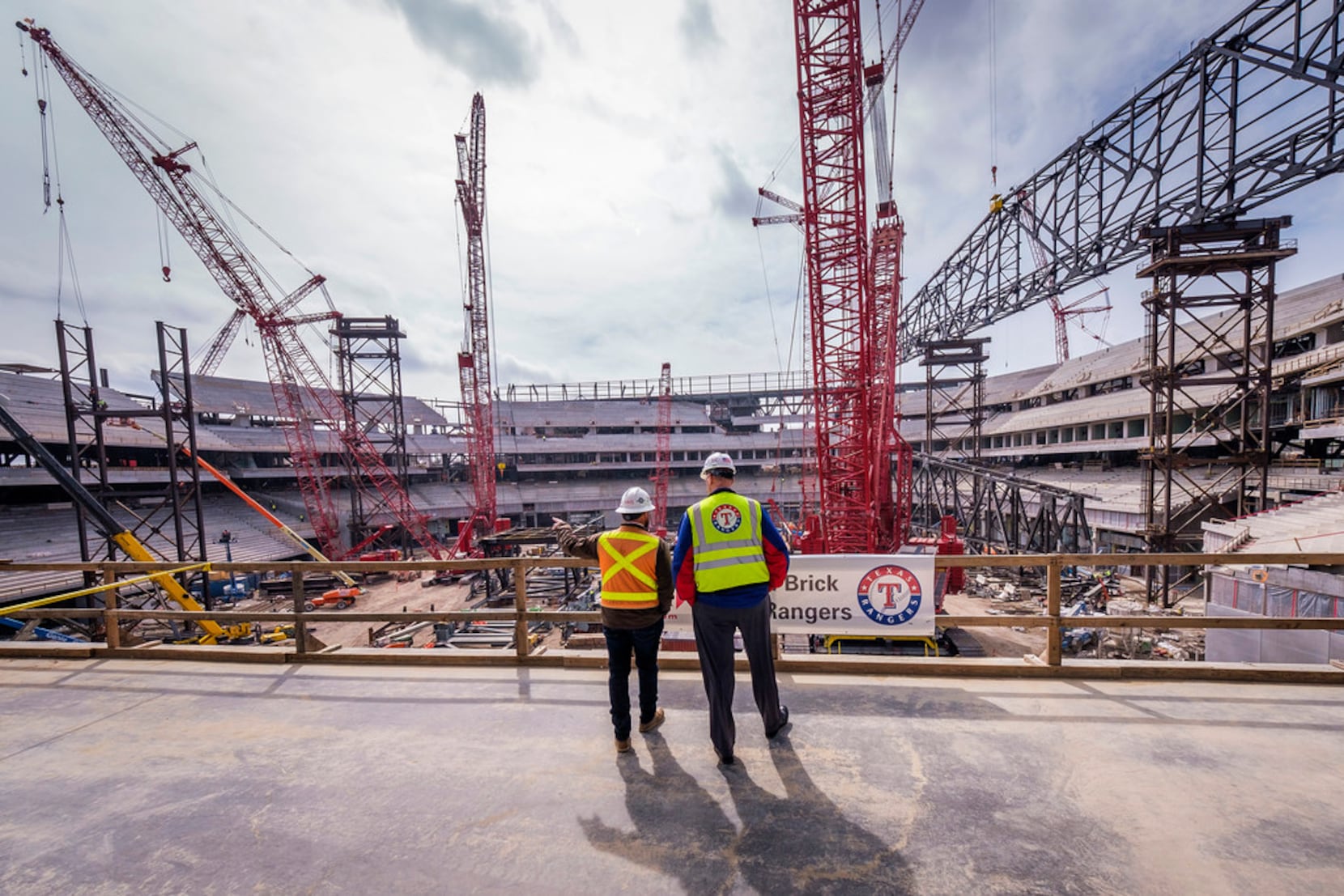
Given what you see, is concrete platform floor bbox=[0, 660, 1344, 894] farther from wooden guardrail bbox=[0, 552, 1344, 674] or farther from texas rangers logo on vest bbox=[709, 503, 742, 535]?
texas rangers logo on vest bbox=[709, 503, 742, 535]

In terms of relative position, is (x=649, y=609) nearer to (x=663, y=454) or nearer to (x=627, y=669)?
(x=627, y=669)

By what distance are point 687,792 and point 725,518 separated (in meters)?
1.56

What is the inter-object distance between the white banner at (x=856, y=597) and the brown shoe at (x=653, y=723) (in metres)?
1.36

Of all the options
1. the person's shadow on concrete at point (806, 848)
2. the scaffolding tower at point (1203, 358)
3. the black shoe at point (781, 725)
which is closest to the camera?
the person's shadow on concrete at point (806, 848)

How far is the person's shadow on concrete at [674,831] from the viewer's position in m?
2.29

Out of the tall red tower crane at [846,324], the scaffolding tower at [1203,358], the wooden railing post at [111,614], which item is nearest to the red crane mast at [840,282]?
the tall red tower crane at [846,324]

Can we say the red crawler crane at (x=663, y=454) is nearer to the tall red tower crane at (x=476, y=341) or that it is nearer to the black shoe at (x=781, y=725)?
the tall red tower crane at (x=476, y=341)

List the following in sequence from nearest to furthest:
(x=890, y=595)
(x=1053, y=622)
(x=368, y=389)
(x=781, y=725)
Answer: (x=781, y=725) < (x=1053, y=622) < (x=890, y=595) < (x=368, y=389)

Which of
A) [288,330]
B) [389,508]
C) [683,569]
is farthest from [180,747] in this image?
[288,330]

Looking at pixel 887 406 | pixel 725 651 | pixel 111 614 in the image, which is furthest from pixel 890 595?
pixel 887 406

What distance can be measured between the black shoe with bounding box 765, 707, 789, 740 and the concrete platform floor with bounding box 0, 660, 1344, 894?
0.06 m

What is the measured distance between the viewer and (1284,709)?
3.53 metres

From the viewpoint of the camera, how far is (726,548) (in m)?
3.08

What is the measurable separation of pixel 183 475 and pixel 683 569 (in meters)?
43.8
